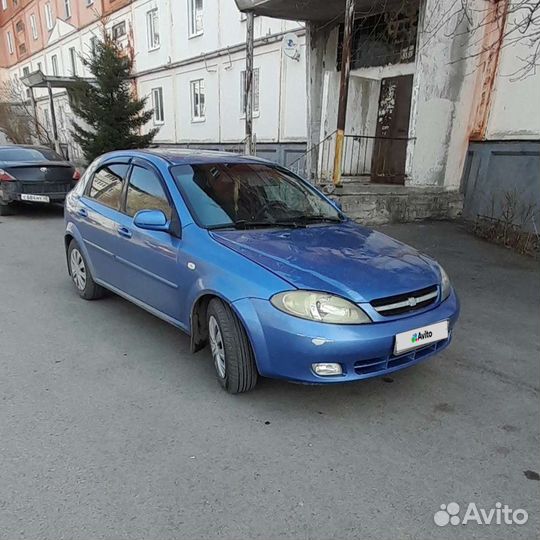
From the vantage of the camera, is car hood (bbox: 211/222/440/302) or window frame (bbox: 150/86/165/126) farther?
window frame (bbox: 150/86/165/126)

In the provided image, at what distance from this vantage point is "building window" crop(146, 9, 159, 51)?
1797 cm

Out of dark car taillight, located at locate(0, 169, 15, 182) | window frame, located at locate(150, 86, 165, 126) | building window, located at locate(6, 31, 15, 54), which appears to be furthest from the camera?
building window, located at locate(6, 31, 15, 54)

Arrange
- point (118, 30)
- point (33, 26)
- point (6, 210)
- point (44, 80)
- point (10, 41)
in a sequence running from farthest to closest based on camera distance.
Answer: point (10, 41)
point (33, 26)
point (118, 30)
point (44, 80)
point (6, 210)

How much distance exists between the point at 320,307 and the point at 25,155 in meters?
10.1

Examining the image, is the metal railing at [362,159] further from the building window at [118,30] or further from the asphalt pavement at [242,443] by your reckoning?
the building window at [118,30]

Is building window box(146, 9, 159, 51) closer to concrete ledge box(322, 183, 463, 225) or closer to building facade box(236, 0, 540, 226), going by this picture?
building facade box(236, 0, 540, 226)

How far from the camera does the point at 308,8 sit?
8.59m

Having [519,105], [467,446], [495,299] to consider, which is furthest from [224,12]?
[467,446]

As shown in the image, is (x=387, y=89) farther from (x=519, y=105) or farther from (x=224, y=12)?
(x=224, y=12)

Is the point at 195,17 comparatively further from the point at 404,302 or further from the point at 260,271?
the point at 404,302

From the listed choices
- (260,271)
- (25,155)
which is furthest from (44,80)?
(260,271)

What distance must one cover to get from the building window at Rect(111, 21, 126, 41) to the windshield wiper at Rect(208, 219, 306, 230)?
20.4m

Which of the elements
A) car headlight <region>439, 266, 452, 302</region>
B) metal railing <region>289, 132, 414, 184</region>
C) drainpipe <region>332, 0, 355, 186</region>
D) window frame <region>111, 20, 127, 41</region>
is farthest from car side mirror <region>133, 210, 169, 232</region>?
window frame <region>111, 20, 127, 41</region>

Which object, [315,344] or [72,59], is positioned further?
[72,59]
